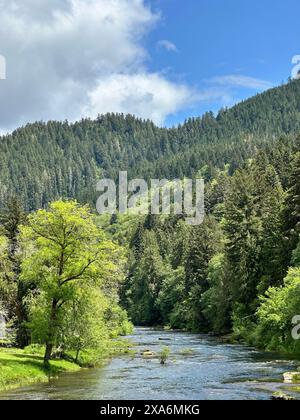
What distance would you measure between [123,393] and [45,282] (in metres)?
14.0

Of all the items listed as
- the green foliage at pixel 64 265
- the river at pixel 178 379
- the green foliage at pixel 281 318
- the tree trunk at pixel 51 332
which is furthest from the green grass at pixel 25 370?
the green foliage at pixel 281 318

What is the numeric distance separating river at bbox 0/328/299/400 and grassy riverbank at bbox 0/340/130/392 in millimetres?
1203

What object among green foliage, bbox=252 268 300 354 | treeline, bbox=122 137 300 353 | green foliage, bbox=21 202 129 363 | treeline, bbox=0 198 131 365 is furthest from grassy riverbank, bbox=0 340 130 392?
treeline, bbox=122 137 300 353

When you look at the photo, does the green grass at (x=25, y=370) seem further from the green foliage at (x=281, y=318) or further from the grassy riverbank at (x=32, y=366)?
the green foliage at (x=281, y=318)

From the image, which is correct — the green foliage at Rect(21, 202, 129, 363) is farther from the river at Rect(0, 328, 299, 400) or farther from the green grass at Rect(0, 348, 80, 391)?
the river at Rect(0, 328, 299, 400)

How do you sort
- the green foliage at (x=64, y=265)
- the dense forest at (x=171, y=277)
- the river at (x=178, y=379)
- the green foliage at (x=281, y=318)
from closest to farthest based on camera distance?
1. the river at (x=178, y=379)
2. the green foliage at (x=64, y=265)
3. the dense forest at (x=171, y=277)
4. the green foliage at (x=281, y=318)

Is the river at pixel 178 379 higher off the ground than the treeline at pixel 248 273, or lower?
lower

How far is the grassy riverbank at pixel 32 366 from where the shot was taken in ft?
127

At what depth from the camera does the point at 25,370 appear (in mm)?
41156

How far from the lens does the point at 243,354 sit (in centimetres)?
5750

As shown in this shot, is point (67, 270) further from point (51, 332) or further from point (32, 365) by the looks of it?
point (32, 365)

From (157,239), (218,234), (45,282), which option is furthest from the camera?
(157,239)
